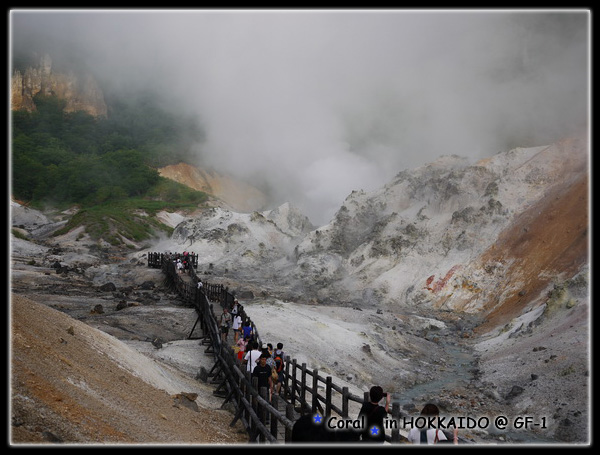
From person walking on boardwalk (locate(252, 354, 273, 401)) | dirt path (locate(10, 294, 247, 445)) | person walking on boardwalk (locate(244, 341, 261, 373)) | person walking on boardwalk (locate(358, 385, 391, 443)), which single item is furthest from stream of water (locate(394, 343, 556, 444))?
person walking on boardwalk (locate(358, 385, 391, 443))

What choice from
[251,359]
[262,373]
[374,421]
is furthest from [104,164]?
[374,421]

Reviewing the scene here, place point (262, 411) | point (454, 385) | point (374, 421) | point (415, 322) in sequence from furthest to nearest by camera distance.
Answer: point (415, 322)
point (454, 385)
point (262, 411)
point (374, 421)

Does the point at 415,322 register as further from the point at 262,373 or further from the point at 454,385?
the point at 262,373

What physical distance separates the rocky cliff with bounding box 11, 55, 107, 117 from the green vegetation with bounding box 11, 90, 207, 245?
251 centimetres

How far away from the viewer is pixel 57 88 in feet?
420

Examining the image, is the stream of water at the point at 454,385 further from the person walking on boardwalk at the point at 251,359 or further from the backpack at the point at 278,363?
the person walking on boardwalk at the point at 251,359

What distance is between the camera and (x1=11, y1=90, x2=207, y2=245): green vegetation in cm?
8162

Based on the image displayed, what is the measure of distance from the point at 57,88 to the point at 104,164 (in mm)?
38282

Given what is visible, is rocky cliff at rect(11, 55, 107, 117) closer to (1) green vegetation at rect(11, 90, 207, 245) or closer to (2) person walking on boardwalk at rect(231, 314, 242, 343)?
(1) green vegetation at rect(11, 90, 207, 245)

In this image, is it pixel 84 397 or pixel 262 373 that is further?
pixel 262 373

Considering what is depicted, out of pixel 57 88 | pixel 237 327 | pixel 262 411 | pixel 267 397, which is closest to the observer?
pixel 262 411

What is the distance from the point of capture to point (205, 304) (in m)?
21.4

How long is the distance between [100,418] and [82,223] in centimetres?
7098

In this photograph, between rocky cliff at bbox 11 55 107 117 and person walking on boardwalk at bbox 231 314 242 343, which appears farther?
rocky cliff at bbox 11 55 107 117
